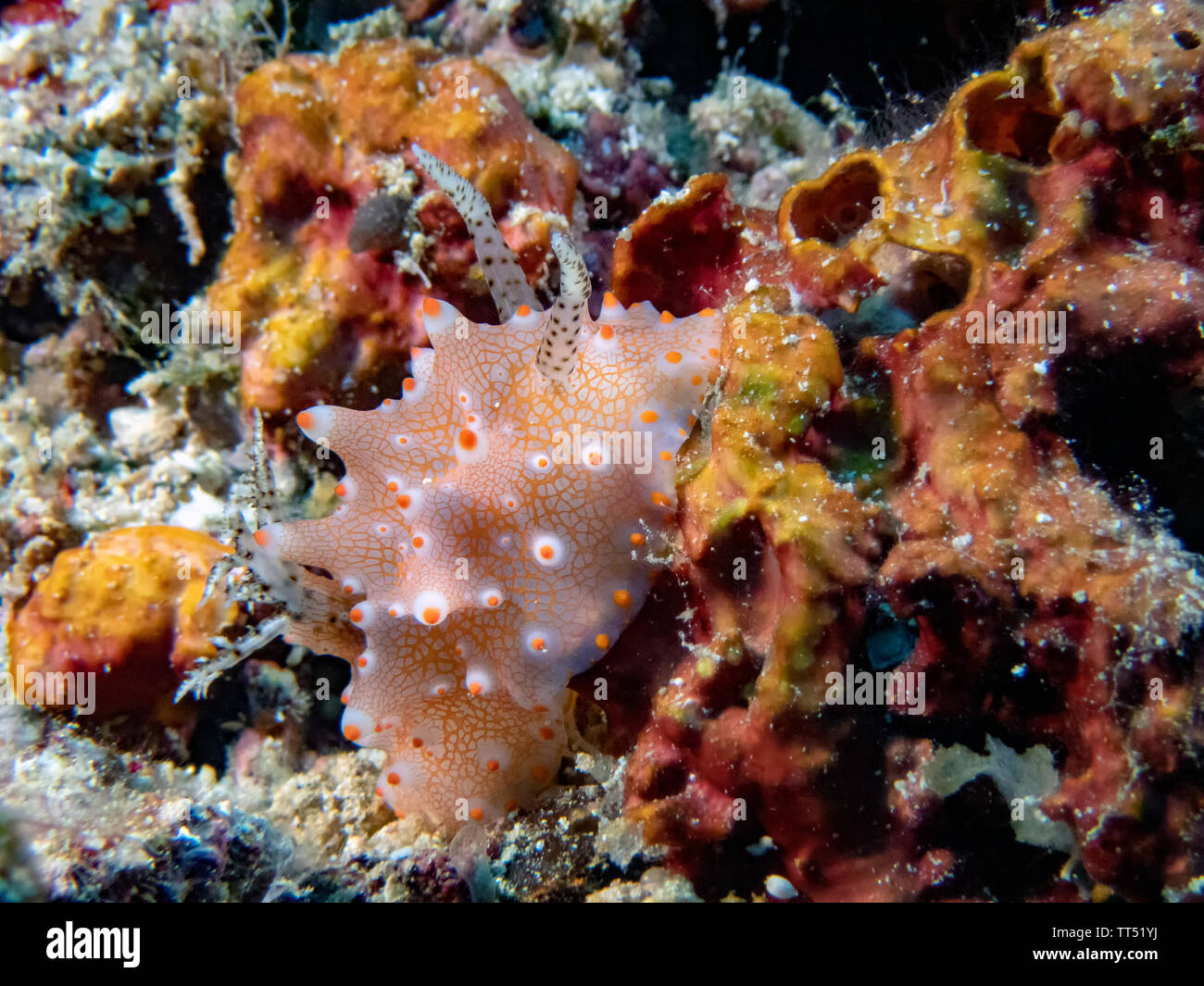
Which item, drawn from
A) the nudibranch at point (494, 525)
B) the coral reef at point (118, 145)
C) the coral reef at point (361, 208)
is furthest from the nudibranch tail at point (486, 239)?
the coral reef at point (118, 145)

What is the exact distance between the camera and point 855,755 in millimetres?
2260

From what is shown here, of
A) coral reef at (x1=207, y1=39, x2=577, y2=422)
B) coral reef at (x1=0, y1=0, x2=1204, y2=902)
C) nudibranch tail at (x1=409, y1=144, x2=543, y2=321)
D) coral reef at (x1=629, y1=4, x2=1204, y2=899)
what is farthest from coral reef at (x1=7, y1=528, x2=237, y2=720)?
coral reef at (x1=629, y1=4, x2=1204, y2=899)

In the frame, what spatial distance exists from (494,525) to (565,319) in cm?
81

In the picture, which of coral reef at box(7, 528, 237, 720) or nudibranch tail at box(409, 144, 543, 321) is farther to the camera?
coral reef at box(7, 528, 237, 720)

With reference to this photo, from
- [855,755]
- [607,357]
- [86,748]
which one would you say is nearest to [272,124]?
[607,357]

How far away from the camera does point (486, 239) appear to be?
9.16ft

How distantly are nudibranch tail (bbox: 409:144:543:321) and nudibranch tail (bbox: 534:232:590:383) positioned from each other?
1.40 ft

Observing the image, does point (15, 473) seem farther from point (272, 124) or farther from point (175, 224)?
point (272, 124)

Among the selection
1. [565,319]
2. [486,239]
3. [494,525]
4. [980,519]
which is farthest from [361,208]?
[980,519]

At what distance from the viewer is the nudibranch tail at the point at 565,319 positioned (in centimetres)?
229

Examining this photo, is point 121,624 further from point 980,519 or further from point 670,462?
point 980,519

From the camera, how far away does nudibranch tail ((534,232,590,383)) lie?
7.50ft

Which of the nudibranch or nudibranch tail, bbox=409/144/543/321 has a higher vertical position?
nudibranch tail, bbox=409/144/543/321

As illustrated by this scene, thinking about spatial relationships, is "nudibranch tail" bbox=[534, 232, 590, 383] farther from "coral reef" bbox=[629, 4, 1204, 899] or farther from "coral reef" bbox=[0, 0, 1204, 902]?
"coral reef" bbox=[629, 4, 1204, 899]
